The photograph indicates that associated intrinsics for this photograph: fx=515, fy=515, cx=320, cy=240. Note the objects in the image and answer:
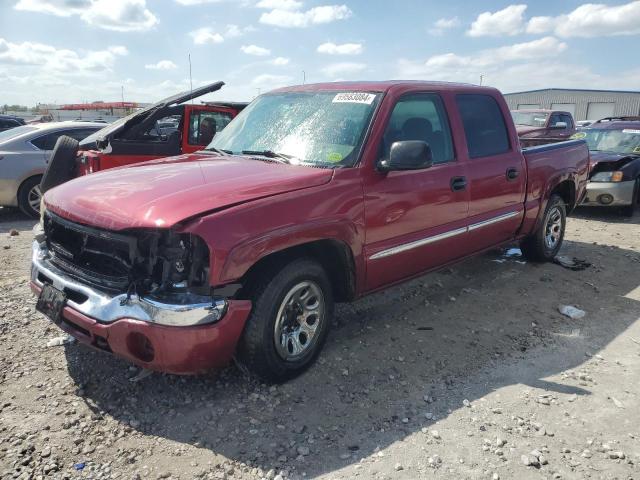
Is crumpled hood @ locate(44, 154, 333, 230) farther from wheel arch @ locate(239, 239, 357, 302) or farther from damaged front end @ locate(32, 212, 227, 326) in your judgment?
wheel arch @ locate(239, 239, 357, 302)

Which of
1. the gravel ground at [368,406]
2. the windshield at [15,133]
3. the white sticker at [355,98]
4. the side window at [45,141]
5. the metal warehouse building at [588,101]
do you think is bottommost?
the gravel ground at [368,406]

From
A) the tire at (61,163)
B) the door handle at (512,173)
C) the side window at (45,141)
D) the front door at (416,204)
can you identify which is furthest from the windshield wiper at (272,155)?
the side window at (45,141)

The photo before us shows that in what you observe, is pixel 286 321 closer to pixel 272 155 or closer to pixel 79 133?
pixel 272 155

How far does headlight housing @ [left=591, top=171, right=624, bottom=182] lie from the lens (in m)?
8.58

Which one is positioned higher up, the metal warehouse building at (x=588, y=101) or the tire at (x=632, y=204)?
the metal warehouse building at (x=588, y=101)

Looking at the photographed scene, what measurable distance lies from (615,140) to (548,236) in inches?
196

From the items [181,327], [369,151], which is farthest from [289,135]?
[181,327]

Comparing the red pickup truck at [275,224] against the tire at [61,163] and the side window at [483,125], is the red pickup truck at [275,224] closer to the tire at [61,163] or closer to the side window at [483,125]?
the side window at [483,125]

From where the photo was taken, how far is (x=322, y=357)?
368 cm

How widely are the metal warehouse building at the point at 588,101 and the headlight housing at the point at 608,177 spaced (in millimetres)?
35793

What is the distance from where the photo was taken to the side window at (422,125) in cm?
380

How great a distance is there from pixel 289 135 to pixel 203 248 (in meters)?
1.45

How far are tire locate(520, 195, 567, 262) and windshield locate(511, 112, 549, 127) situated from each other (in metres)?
8.35

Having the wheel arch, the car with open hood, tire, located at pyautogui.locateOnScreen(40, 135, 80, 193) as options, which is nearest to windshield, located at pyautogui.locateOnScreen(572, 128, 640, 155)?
the car with open hood
